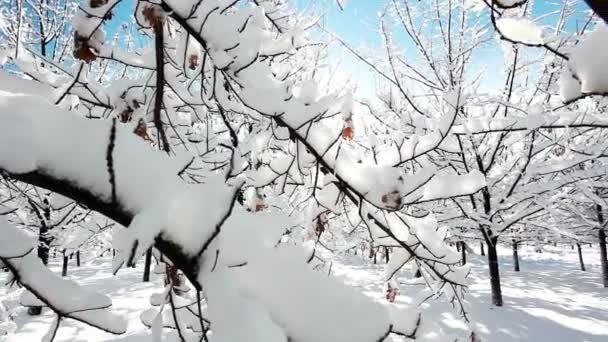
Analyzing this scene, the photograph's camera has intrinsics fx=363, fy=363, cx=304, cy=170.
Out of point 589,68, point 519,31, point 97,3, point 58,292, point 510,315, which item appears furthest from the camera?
point 510,315

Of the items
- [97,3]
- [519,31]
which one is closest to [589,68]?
[519,31]

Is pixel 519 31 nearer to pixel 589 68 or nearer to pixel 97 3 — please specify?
pixel 589 68

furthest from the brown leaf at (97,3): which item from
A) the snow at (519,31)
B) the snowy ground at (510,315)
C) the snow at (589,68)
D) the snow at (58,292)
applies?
the snowy ground at (510,315)

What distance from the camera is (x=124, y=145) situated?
80 centimetres

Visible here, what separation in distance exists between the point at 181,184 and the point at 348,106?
79cm

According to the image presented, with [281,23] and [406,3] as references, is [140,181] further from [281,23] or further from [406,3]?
[406,3]

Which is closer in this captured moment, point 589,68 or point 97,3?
point 589,68

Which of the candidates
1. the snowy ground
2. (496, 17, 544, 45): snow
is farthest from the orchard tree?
the snowy ground

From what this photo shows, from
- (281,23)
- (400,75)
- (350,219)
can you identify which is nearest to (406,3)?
(400,75)

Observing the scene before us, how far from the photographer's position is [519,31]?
2.33 ft

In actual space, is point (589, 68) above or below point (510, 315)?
above

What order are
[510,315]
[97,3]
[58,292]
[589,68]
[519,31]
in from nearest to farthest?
[589,68] → [519,31] → [58,292] → [97,3] → [510,315]

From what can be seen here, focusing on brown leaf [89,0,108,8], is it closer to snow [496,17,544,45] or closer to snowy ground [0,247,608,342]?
snow [496,17,544,45]

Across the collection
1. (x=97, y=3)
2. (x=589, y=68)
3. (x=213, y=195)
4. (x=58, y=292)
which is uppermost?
(x=97, y=3)
